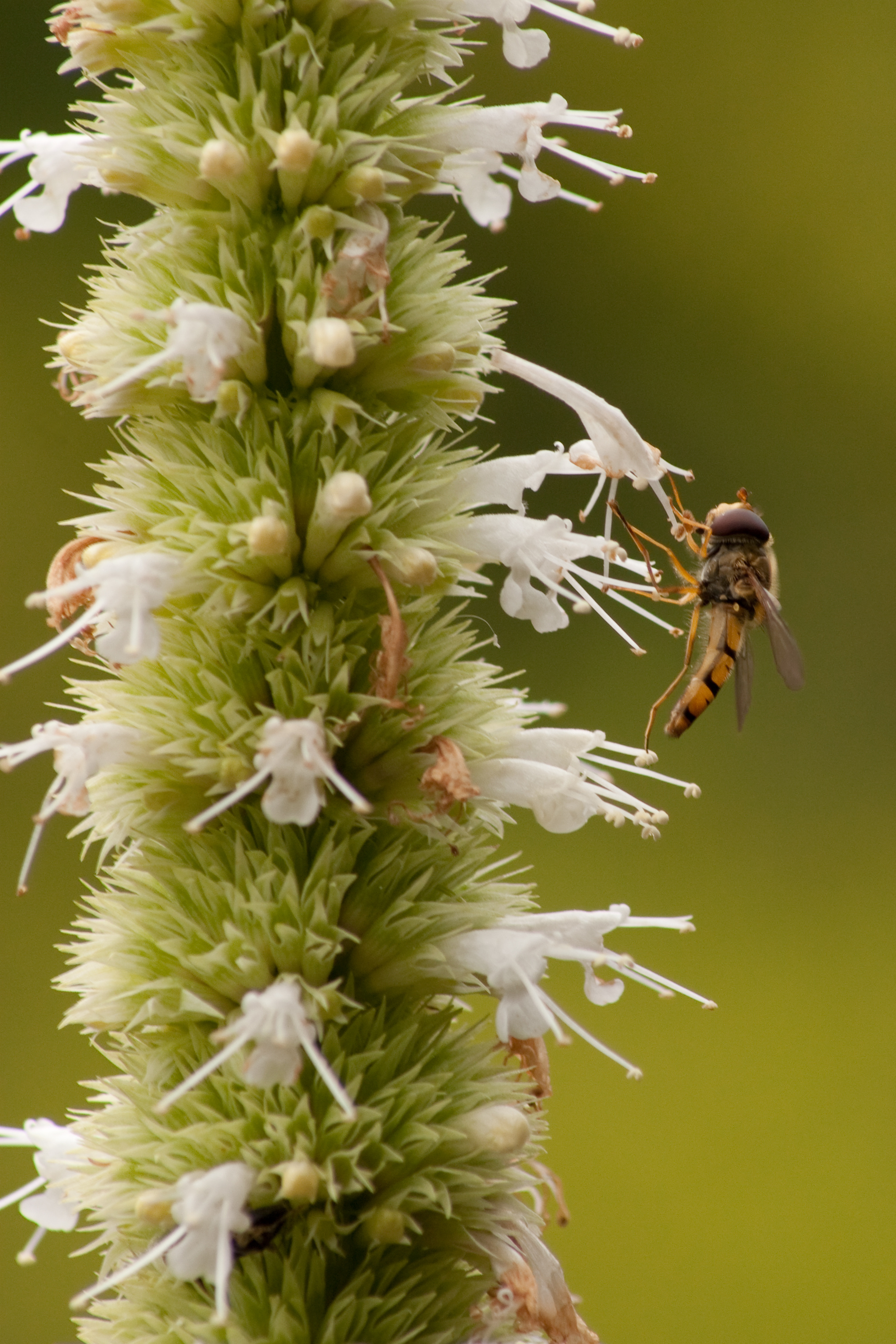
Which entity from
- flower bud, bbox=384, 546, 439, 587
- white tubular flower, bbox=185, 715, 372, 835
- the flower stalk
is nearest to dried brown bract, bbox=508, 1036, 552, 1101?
the flower stalk

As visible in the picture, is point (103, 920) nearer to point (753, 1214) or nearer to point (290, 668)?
point (290, 668)

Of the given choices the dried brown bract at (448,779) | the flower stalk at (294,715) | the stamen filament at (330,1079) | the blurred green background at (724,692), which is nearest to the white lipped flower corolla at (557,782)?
the flower stalk at (294,715)

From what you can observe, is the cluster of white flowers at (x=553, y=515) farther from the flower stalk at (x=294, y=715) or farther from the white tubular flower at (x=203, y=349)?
the white tubular flower at (x=203, y=349)

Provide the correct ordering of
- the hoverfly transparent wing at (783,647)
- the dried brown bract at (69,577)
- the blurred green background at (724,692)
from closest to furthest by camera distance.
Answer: the dried brown bract at (69,577) → the hoverfly transparent wing at (783,647) → the blurred green background at (724,692)

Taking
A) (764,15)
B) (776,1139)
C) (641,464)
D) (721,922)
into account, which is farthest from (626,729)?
(641,464)

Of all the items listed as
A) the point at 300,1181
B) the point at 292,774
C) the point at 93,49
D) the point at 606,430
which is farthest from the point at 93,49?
the point at 300,1181
